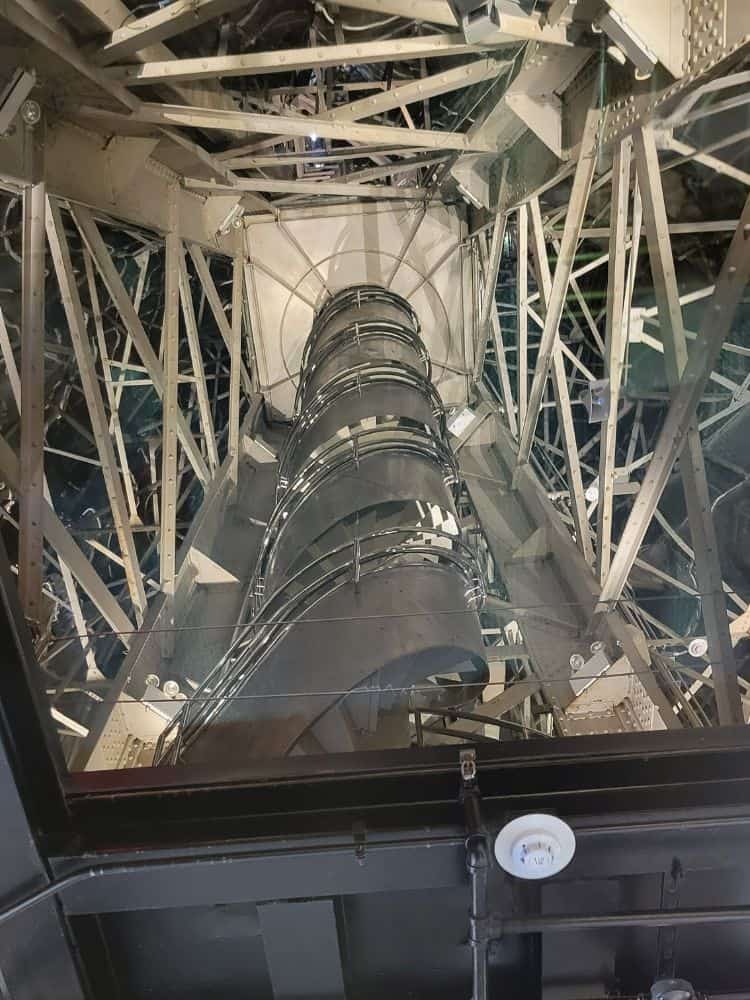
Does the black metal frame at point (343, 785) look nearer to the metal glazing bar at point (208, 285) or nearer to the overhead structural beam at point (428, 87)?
the overhead structural beam at point (428, 87)

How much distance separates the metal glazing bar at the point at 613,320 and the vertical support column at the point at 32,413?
3309 millimetres

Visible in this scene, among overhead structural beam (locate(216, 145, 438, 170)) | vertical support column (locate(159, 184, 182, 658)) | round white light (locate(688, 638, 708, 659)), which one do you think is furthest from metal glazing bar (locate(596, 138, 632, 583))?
overhead structural beam (locate(216, 145, 438, 170))

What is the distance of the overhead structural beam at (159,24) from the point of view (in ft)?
13.0

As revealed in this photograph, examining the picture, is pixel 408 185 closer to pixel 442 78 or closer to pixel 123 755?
A: pixel 442 78

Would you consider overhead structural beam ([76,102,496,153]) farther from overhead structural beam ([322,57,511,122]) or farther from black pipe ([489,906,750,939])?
black pipe ([489,906,750,939])

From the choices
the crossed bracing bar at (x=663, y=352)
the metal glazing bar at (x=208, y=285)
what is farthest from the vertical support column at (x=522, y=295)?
the metal glazing bar at (x=208, y=285)

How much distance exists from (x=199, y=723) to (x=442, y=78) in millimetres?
4904

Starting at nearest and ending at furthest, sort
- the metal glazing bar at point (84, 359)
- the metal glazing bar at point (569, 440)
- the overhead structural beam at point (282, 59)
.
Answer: the overhead structural beam at point (282, 59)
the metal glazing bar at point (84, 359)
the metal glazing bar at point (569, 440)

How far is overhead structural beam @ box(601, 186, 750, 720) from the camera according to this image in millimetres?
3410

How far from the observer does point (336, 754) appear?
263cm

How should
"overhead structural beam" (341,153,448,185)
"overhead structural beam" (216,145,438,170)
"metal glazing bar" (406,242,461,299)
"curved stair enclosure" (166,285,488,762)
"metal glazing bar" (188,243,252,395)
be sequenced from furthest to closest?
"metal glazing bar" (406,242,461,299) → "overhead structural beam" (341,153,448,185) → "metal glazing bar" (188,243,252,395) → "overhead structural beam" (216,145,438,170) → "curved stair enclosure" (166,285,488,762)

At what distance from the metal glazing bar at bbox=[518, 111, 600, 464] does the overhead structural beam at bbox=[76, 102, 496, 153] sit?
5.48 ft

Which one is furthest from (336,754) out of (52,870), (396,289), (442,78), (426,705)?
(396,289)

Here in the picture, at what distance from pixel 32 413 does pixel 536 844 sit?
130 inches
